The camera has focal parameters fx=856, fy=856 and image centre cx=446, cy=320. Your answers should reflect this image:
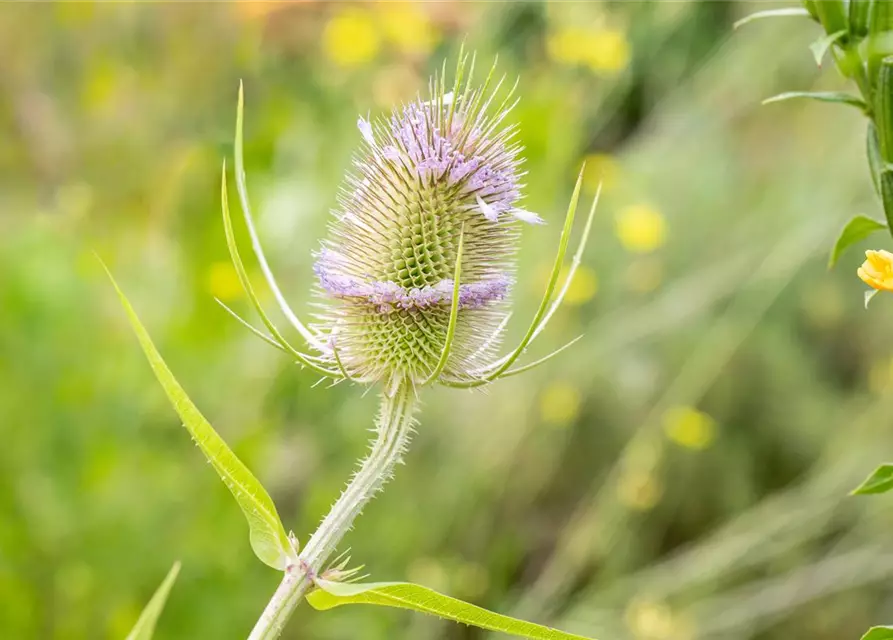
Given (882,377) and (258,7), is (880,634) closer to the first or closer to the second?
(882,377)

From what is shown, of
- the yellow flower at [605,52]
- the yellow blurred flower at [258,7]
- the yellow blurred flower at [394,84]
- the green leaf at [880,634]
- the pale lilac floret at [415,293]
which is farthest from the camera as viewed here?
the yellow blurred flower at [258,7]

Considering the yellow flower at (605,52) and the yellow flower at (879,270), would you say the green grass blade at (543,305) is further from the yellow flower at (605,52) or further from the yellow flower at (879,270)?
the yellow flower at (605,52)

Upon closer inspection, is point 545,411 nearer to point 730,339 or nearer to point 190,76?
point 730,339

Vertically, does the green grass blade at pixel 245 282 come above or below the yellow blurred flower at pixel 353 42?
below

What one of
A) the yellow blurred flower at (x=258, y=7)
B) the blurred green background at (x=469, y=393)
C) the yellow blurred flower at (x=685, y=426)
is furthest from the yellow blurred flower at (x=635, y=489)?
the yellow blurred flower at (x=258, y=7)

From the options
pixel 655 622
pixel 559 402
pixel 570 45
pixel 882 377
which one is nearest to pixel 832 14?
pixel 655 622
